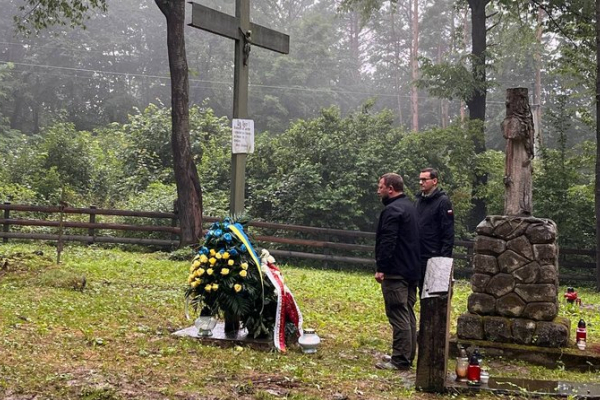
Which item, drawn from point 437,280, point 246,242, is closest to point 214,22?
point 246,242

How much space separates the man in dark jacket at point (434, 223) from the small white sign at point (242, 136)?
2085 mm

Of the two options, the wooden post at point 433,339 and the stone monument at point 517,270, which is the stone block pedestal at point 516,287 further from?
the wooden post at point 433,339

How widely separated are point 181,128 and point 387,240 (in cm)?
992

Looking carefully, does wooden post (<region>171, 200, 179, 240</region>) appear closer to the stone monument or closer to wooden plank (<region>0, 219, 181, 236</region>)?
wooden plank (<region>0, 219, 181, 236</region>)

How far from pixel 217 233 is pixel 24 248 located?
10400 millimetres

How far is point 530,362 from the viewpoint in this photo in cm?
716

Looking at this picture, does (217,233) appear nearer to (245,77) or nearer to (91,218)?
(245,77)


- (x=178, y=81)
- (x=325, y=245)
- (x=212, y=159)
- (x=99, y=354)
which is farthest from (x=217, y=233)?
(x=212, y=159)

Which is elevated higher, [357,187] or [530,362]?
[357,187]

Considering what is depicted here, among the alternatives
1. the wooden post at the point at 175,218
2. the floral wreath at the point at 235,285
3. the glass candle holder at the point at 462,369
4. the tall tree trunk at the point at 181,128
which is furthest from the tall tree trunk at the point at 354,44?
the glass candle holder at the point at 462,369

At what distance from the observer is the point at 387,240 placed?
6.39 m

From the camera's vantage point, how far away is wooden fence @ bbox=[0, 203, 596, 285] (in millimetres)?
16891

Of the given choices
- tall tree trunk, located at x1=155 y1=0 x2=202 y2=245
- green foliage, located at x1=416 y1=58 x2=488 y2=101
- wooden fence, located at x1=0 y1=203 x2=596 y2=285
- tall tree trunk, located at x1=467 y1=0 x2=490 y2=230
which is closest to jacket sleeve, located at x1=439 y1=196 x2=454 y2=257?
tall tree trunk, located at x1=155 y1=0 x2=202 y2=245

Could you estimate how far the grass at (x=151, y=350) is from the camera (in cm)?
495
